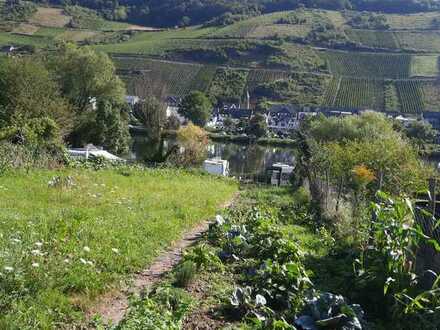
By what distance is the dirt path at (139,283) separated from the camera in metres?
6.59

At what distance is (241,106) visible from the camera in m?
138

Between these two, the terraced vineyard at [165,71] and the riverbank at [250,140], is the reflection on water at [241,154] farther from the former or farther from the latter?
the terraced vineyard at [165,71]

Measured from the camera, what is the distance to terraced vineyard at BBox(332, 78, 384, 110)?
125875 millimetres

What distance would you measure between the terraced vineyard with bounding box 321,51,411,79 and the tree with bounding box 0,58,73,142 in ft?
373

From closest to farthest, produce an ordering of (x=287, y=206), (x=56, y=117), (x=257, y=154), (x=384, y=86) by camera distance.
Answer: (x=287, y=206) < (x=56, y=117) < (x=257, y=154) < (x=384, y=86)

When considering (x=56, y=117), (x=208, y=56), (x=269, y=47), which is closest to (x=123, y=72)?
(x=208, y=56)

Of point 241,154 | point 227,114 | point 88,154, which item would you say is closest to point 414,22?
point 227,114

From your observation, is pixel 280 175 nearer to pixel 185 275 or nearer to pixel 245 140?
pixel 185 275

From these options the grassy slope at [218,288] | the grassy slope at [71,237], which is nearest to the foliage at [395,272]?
the grassy slope at [218,288]

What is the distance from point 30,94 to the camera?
38219 millimetres

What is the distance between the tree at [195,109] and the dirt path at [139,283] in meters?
95.7

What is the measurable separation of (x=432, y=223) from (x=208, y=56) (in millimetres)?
154366

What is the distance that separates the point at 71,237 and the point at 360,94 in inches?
5039

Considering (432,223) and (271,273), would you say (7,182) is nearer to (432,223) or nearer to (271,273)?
(271,273)
